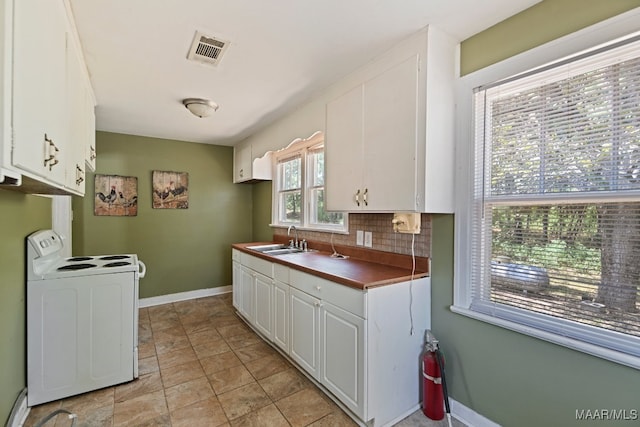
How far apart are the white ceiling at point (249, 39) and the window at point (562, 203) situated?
1.61 feet

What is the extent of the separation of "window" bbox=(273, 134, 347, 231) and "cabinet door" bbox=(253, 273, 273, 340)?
2.68 ft

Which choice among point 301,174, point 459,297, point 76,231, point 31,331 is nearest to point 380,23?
point 459,297

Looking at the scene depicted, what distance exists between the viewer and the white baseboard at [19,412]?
1687 millimetres

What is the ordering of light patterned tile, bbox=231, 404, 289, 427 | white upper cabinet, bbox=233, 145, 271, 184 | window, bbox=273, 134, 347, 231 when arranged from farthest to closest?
1. white upper cabinet, bbox=233, 145, 271, 184
2. window, bbox=273, 134, 347, 231
3. light patterned tile, bbox=231, 404, 289, 427

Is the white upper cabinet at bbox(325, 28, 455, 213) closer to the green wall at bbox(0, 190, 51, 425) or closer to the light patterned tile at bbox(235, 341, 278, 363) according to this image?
the light patterned tile at bbox(235, 341, 278, 363)

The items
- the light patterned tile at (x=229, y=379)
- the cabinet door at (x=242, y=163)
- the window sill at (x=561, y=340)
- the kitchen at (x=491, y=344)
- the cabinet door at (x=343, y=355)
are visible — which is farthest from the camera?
the cabinet door at (x=242, y=163)

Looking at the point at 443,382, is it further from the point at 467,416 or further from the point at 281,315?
the point at 281,315

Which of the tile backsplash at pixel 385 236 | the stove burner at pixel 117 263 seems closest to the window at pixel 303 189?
the tile backsplash at pixel 385 236

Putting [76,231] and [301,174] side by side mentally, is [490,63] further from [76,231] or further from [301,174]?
[76,231]

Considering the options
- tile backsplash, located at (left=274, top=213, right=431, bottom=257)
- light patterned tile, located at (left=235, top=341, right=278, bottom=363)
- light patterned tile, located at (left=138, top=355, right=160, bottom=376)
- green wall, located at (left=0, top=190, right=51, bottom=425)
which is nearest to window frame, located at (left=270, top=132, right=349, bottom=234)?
tile backsplash, located at (left=274, top=213, right=431, bottom=257)

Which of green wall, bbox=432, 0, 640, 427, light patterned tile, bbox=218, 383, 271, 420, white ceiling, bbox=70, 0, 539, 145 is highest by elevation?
white ceiling, bbox=70, 0, 539, 145

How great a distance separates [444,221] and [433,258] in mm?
262

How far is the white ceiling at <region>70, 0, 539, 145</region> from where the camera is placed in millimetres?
1502

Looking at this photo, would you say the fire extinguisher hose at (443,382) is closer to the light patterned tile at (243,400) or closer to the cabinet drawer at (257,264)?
the light patterned tile at (243,400)
